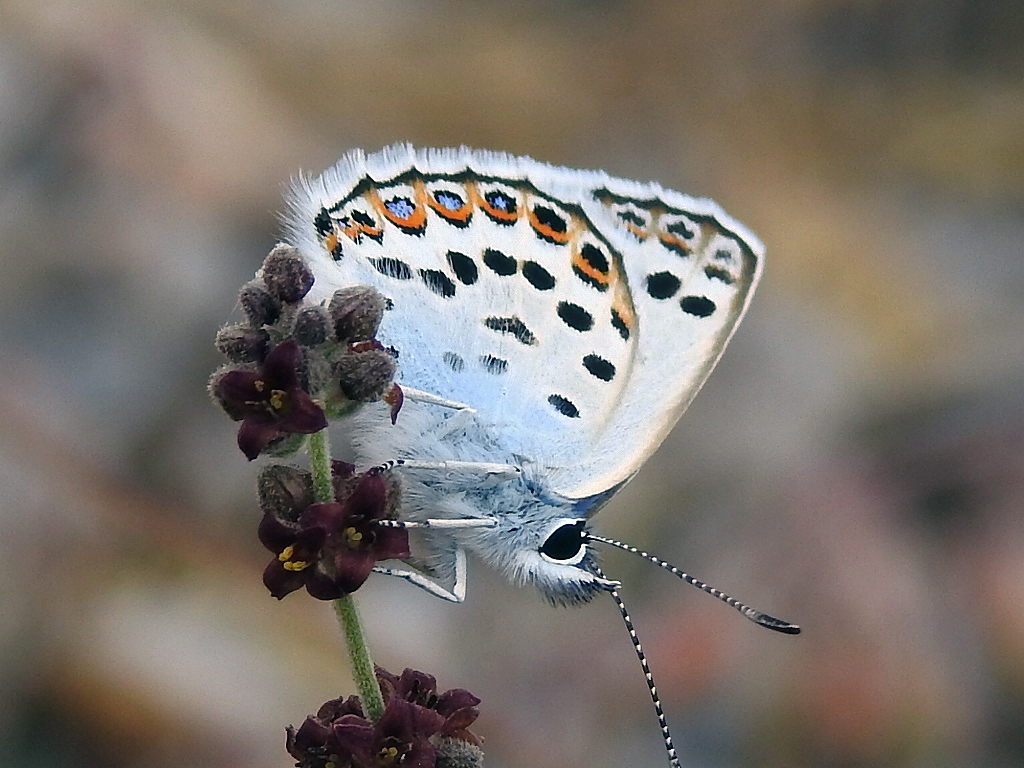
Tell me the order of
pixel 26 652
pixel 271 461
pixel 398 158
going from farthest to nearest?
pixel 26 652 < pixel 398 158 < pixel 271 461

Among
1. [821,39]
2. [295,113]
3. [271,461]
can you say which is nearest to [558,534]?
[271,461]

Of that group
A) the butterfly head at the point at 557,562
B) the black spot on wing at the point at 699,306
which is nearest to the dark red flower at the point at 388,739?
the butterfly head at the point at 557,562

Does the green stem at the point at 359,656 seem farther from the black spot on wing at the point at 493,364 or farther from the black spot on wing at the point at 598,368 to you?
the black spot on wing at the point at 598,368

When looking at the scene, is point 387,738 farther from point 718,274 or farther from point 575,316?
point 718,274

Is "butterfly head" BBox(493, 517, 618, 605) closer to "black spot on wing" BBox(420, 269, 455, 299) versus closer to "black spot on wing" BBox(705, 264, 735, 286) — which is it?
"black spot on wing" BBox(420, 269, 455, 299)

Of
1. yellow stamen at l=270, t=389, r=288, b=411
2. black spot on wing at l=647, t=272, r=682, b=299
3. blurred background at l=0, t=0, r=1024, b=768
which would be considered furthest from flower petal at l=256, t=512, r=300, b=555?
blurred background at l=0, t=0, r=1024, b=768

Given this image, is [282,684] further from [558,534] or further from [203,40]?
[203,40]
